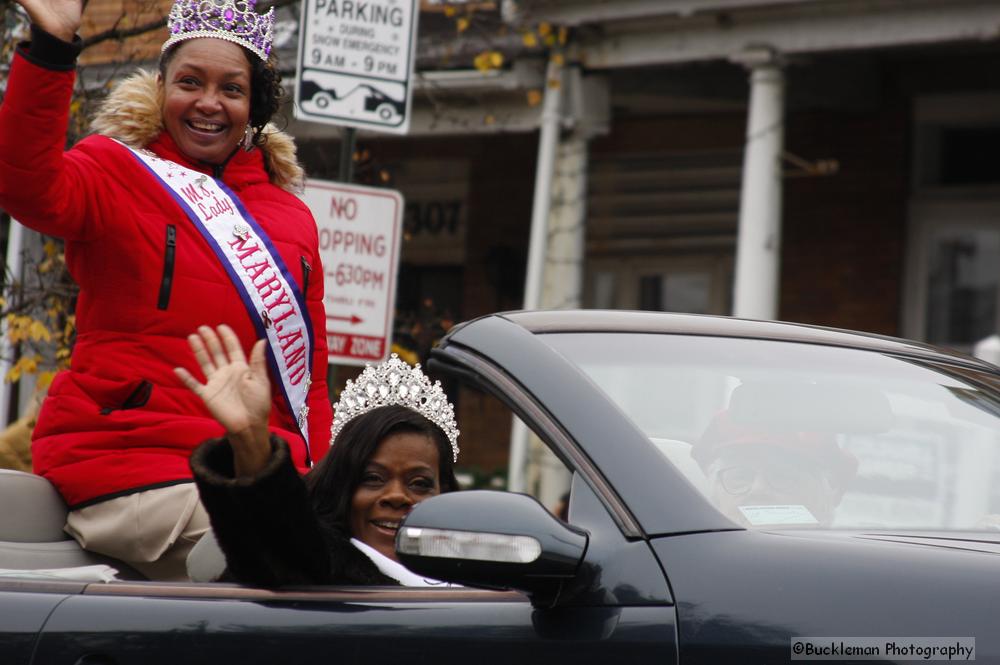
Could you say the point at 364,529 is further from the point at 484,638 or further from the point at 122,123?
the point at 122,123

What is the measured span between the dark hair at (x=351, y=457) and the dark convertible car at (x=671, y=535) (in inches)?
18.2

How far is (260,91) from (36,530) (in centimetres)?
114

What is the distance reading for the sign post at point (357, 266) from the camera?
6.46 meters

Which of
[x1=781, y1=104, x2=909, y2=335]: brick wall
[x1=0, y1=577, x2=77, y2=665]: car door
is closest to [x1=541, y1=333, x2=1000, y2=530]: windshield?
[x1=0, y1=577, x2=77, y2=665]: car door

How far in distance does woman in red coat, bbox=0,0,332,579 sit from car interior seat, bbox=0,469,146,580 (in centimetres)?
3

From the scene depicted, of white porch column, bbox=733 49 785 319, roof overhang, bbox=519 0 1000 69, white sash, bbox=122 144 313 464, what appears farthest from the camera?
white porch column, bbox=733 49 785 319

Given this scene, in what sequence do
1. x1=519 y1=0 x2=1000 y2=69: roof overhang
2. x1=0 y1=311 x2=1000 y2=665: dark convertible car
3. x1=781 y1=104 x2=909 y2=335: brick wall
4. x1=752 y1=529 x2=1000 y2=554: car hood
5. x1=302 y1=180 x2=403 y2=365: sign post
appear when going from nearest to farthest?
1. x1=0 y1=311 x2=1000 y2=665: dark convertible car
2. x1=752 y1=529 x2=1000 y2=554: car hood
3. x1=302 y1=180 x2=403 y2=365: sign post
4. x1=519 y1=0 x2=1000 y2=69: roof overhang
5. x1=781 y1=104 x2=909 y2=335: brick wall

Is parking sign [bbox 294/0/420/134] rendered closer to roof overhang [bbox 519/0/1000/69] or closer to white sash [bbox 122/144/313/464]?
white sash [bbox 122/144/313/464]

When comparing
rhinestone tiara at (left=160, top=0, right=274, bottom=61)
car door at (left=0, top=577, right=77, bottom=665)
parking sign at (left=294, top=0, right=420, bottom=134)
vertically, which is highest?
parking sign at (left=294, top=0, right=420, bottom=134)

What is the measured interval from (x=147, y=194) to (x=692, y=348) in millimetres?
1370

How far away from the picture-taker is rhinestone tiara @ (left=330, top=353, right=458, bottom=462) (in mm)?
3664

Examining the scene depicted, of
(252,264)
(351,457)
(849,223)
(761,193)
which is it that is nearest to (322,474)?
(351,457)

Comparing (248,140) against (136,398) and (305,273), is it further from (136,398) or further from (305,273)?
(136,398)

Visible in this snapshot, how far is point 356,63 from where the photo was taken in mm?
6383
